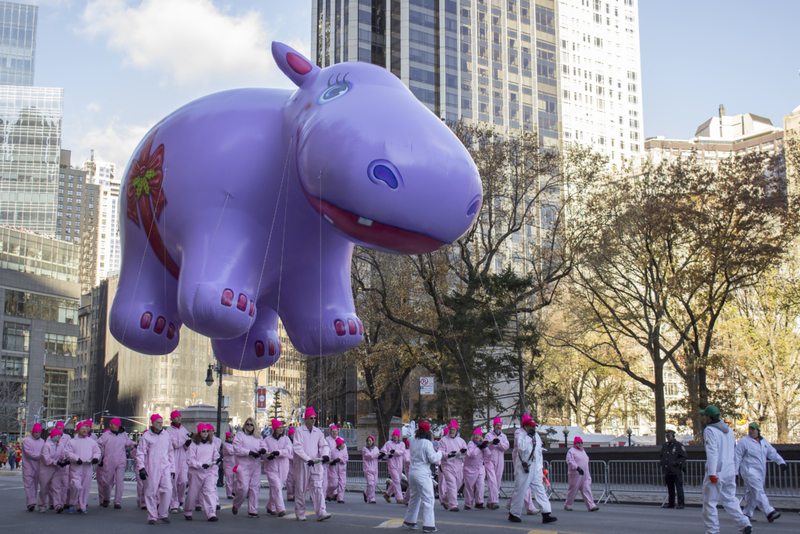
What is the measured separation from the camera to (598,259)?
25547mm

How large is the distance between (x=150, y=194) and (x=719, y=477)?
7.55 m

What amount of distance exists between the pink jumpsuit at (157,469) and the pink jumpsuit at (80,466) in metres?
1.58

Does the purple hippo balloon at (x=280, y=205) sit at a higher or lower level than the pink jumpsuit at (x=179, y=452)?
higher

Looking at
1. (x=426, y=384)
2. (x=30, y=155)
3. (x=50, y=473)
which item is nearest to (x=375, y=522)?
(x=50, y=473)

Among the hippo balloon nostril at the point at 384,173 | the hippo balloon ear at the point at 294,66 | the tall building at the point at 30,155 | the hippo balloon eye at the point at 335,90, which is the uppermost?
the tall building at the point at 30,155

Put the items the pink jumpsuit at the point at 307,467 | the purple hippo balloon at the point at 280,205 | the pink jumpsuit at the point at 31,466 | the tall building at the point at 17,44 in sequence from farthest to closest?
the tall building at the point at 17,44, the pink jumpsuit at the point at 31,466, the pink jumpsuit at the point at 307,467, the purple hippo balloon at the point at 280,205

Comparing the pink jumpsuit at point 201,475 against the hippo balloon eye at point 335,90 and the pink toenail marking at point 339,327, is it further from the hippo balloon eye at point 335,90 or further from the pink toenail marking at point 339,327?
the hippo balloon eye at point 335,90

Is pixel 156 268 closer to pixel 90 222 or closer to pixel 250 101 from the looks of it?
pixel 250 101

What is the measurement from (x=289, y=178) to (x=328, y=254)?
108cm

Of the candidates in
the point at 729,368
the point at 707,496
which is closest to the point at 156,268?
the point at 707,496

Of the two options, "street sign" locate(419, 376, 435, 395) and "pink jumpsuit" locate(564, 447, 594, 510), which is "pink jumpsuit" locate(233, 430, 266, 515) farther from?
"street sign" locate(419, 376, 435, 395)

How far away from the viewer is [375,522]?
10.7m

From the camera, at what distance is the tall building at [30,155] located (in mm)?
92688

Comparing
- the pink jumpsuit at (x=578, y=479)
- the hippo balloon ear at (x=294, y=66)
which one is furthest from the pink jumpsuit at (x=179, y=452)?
the pink jumpsuit at (x=578, y=479)
